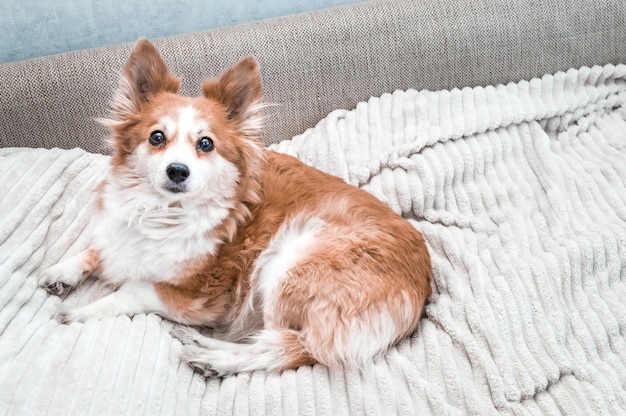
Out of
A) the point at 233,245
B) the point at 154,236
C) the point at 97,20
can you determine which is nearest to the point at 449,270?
the point at 233,245

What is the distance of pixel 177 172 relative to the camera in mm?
1511

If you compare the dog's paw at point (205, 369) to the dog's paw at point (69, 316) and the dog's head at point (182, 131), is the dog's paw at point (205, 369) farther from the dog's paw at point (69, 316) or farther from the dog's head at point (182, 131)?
the dog's head at point (182, 131)

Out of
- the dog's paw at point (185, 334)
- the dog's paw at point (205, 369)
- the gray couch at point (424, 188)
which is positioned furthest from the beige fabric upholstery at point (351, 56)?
the dog's paw at point (205, 369)

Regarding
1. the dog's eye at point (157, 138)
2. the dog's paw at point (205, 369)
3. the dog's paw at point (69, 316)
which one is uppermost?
the dog's eye at point (157, 138)

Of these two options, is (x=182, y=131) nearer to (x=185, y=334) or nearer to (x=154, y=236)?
(x=154, y=236)

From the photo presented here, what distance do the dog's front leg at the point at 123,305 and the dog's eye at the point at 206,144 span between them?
1.47ft

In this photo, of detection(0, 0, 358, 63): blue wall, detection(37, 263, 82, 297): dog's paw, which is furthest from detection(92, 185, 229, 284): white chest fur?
detection(0, 0, 358, 63): blue wall

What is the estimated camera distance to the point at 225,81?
5.52 ft

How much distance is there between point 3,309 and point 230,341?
64 centimetres

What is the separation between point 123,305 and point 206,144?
1.76 feet

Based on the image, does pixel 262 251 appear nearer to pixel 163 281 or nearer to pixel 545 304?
pixel 163 281

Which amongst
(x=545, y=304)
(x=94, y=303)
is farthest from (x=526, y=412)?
(x=94, y=303)

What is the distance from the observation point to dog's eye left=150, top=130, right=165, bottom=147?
5.18ft

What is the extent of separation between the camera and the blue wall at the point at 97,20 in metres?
2.23
